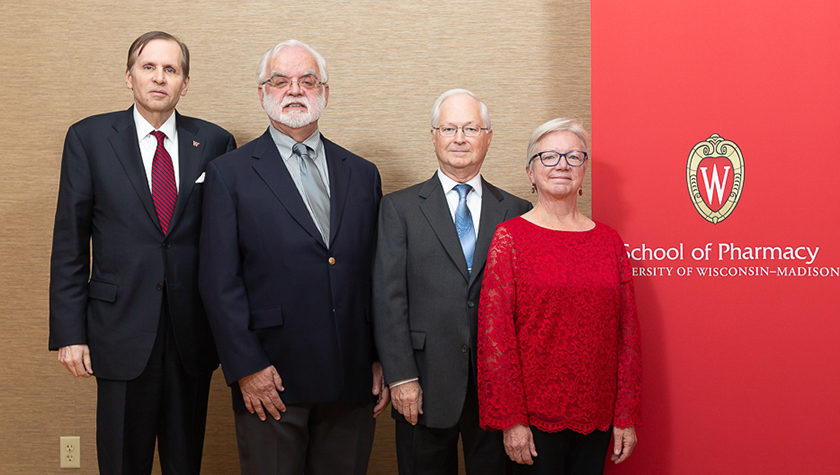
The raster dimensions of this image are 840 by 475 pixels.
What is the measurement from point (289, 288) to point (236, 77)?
4.54 ft

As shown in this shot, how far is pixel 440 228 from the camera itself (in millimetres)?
2076

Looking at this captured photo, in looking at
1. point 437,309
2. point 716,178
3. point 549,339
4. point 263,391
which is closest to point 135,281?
point 263,391

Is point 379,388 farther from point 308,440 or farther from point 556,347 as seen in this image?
point 556,347

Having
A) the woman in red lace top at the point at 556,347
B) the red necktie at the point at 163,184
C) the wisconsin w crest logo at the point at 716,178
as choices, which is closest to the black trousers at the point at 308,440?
the woman in red lace top at the point at 556,347

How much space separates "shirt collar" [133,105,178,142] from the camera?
7.14 ft

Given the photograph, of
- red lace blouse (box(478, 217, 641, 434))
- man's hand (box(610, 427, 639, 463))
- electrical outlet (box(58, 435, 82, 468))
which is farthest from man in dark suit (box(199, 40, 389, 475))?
electrical outlet (box(58, 435, 82, 468))

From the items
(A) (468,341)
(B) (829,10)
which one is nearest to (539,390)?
(A) (468,341)

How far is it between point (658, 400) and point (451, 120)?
58.7 inches

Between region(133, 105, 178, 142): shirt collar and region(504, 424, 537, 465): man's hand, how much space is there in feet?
4.98

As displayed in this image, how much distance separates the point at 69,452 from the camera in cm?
293

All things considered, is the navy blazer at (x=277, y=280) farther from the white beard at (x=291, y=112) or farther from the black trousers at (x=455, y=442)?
the black trousers at (x=455, y=442)

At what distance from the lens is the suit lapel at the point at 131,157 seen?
81.4 inches

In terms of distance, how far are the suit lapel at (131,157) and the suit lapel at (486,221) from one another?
1.05m

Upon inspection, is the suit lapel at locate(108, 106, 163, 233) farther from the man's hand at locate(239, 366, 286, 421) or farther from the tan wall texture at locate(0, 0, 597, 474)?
the tan wall texture at locate(0, 0, 597, 474)
